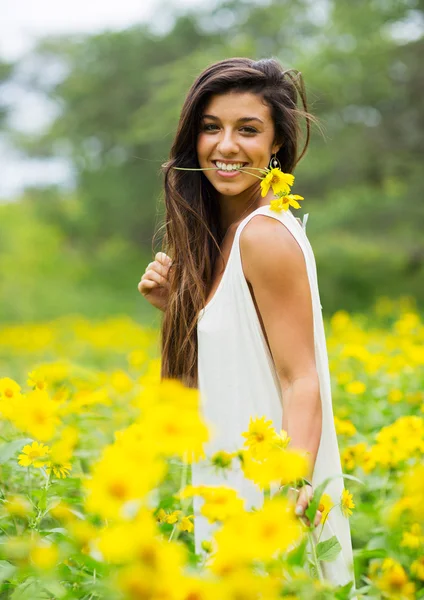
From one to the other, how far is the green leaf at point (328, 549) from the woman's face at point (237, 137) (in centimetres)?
77

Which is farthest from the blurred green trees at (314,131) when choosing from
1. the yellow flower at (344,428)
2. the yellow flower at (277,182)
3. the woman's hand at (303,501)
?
the woman's hand at (303,501)

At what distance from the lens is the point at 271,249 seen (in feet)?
4.68

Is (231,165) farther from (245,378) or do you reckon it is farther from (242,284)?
(245,378)

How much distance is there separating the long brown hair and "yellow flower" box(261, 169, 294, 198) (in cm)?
31

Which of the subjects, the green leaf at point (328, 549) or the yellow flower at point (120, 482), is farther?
the green leaf at point (328, 549)

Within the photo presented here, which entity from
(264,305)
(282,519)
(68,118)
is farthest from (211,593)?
(68,118)

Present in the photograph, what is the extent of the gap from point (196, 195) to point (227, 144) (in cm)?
22

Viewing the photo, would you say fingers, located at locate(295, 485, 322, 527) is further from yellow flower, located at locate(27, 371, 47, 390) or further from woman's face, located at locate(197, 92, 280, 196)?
woman's face, located at locate(197, 92, 280, 196)

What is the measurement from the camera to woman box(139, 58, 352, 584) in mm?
1426

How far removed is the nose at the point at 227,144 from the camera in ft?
5.37

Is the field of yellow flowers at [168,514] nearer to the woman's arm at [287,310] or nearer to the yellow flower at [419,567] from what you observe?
the yellow flower at [419,567]

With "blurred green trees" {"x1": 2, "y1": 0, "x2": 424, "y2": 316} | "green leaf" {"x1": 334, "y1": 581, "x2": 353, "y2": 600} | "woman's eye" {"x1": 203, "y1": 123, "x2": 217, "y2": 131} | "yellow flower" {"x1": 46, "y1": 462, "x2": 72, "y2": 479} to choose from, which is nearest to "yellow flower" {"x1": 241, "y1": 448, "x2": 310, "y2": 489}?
"green leaf" {"x1": 334, "y1": 581, "x2": 353, "y2": 600}

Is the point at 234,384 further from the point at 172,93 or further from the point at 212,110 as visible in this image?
the point at 172,93

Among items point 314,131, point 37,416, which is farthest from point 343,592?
point 314,131
